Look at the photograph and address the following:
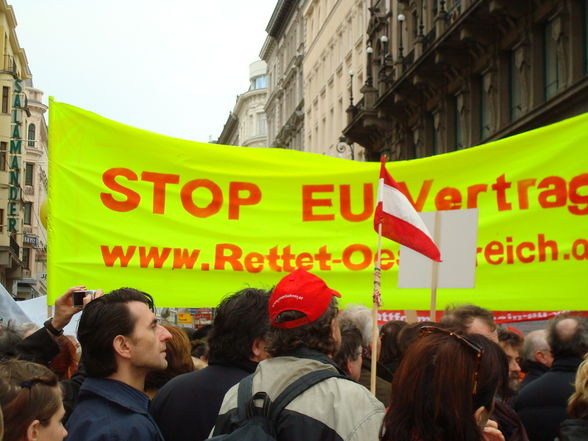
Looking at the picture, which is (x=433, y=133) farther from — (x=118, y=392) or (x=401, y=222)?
(x=118, y=392)

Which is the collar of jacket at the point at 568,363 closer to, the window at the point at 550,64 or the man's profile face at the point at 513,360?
the man's profile face at the point at 513,360

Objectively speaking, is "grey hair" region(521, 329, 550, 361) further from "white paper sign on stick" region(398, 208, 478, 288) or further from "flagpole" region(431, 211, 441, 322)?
"flagpole" region(431, 211, 441, 322)

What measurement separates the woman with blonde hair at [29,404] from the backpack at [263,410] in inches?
23.2

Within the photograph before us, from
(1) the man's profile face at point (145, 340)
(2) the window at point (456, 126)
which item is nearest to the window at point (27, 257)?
(2) the window at point (456, 126)

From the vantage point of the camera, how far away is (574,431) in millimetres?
4551

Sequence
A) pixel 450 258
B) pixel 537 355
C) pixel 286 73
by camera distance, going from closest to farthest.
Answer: pixel 450 258 < pixel 537 355 < pixel 286 73

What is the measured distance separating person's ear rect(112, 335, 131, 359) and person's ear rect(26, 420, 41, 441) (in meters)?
0.71

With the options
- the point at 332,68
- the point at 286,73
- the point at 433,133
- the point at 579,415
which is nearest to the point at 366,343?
the point at 579,415

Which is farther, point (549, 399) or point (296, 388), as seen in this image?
point (549, 399)

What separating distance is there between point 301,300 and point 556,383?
309 centimetres

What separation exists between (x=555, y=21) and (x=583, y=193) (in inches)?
599

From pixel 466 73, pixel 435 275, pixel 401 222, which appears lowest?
pixel 435 275

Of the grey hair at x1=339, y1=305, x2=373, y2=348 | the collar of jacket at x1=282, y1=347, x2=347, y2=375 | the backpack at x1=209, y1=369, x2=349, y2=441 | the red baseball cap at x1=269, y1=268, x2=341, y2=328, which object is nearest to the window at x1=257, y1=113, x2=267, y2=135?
the grey hair at x1=339, y1=305, x2=373, y2=348

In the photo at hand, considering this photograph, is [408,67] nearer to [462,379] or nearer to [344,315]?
[344,315]
